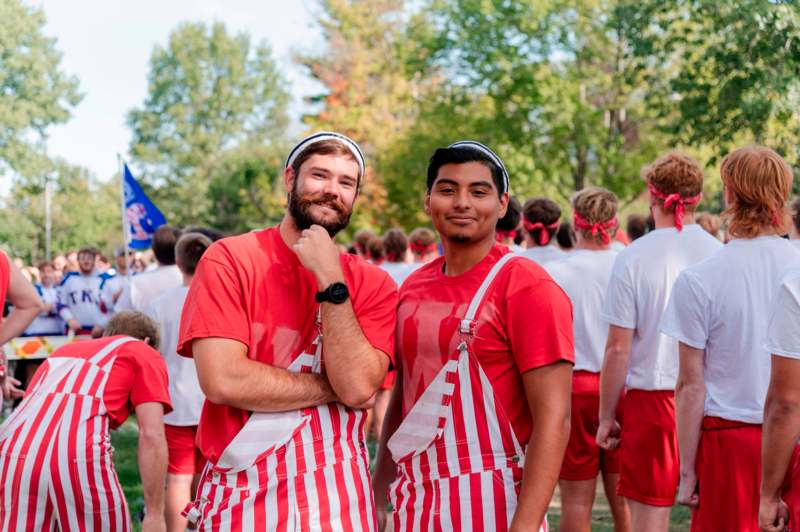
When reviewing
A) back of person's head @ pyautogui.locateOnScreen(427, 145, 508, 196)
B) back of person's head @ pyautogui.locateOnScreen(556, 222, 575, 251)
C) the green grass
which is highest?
back of person's head @ pyautogui.locateOnScreen(427, 145, 508, 196)

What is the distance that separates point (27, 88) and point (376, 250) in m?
11.2

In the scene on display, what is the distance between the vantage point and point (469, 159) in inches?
129

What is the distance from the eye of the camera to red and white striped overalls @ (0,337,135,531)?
14.1 ft

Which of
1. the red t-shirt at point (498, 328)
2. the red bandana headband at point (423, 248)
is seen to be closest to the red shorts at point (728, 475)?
the red t-shirt at point (498, 328)

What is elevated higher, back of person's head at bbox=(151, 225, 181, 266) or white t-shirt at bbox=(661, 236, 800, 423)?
back of person's head at bbox=(151, 225, 181, 266)

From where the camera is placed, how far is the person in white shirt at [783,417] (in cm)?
321

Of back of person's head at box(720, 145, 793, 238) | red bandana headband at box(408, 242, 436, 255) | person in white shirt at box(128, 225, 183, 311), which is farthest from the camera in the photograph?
red bandana headband at box(408, 242, 436, 255)

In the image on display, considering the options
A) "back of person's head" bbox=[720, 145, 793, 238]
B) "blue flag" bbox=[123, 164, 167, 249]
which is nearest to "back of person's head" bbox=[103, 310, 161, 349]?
"back of person's head" bbox=[720, 145, 793, 238]

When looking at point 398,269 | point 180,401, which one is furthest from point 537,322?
point 398,269

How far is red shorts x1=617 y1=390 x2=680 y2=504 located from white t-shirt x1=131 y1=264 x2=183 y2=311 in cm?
376

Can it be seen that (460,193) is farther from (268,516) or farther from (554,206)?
(554,206)

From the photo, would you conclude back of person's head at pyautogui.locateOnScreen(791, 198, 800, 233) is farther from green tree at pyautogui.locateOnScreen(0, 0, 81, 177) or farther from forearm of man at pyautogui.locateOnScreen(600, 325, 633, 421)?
green tree at pyautogui.locateOnScreen(0, 0, 81, 177)

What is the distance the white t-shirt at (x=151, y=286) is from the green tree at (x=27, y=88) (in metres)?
6.20

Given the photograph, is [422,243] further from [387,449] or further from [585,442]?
[387,449]
